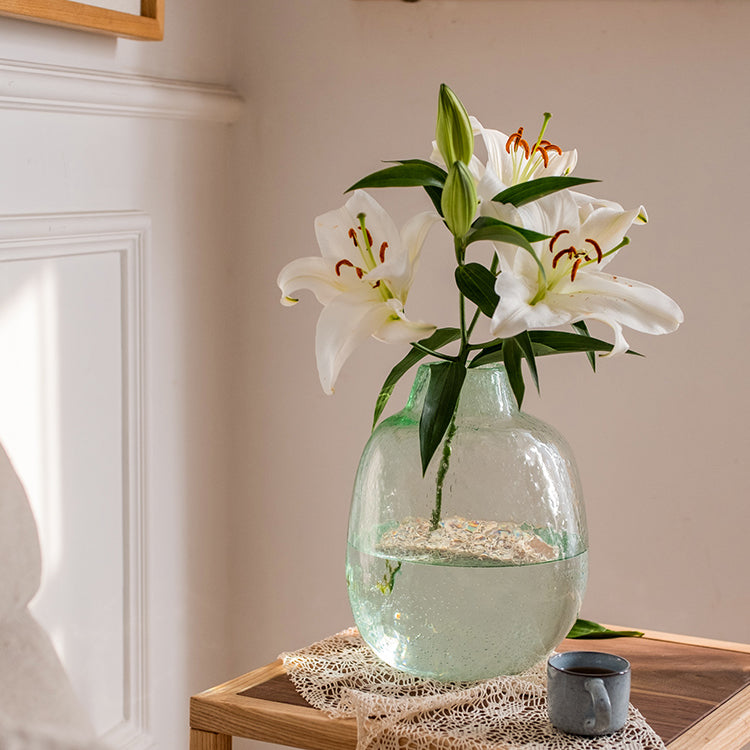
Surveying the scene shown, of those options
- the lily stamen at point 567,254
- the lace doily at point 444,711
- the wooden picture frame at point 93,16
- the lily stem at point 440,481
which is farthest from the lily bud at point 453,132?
the wooden picture frame at point 93,16

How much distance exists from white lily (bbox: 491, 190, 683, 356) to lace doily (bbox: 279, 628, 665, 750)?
0.30 metres

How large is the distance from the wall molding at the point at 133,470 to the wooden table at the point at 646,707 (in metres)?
0.56

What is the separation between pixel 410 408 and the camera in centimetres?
101

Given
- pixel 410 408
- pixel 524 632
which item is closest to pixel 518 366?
pixel 410 408

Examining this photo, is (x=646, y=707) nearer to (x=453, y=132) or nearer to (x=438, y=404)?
(x=438, y=404)

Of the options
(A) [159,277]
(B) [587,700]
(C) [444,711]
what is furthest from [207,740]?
(A) [159,277]

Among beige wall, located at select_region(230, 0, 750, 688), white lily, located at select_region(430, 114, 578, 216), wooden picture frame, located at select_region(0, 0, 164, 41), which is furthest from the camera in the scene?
beige wall, located at select_region(230, 0, 750, 688)

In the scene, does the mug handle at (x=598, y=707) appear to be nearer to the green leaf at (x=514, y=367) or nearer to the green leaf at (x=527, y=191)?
the green leaf at (x=514, y=367)

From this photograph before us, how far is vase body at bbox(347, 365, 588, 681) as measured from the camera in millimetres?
951

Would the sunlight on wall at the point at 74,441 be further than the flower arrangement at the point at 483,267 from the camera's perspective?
Yes

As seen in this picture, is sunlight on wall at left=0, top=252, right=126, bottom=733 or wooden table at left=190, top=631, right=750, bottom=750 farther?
sunlight on wall at left=0, top=252, right=126, bottom=733

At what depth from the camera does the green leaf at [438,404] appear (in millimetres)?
928

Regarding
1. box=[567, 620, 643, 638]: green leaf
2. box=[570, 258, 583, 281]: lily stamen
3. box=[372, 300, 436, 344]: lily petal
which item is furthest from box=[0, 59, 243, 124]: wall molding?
box=[567, 620, 643, 638]: green leaf

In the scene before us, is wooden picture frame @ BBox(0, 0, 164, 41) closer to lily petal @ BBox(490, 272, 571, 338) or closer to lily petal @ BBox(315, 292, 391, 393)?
lily petal @ BBox(315, 292, 391, 393)
